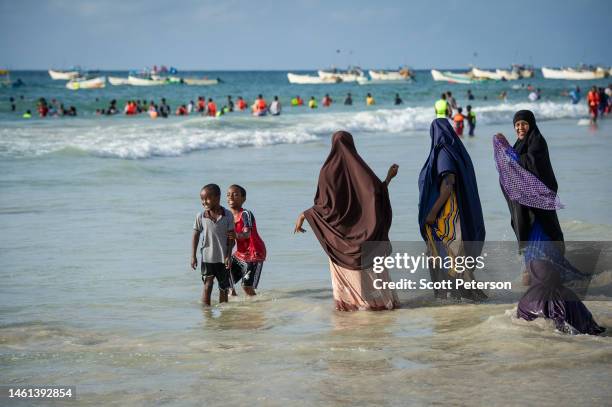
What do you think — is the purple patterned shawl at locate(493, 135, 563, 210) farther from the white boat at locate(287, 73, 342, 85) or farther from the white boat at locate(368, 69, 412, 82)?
the white boat at locate(368, 69, 412, 82)

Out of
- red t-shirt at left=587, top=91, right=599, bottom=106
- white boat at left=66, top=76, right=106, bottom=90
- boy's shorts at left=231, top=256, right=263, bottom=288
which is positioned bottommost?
boy's shorts at left=231, top=256, right=263, bottom=288

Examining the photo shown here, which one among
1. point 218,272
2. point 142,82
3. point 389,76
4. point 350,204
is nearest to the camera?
point 350,204

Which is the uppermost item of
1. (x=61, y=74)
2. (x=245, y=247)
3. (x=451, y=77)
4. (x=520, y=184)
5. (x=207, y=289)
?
(x=61, y=74)

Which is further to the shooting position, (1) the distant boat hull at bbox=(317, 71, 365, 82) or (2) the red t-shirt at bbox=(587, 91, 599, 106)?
(1) the distant boat hull at bbox=(317, 71, 365, 82)

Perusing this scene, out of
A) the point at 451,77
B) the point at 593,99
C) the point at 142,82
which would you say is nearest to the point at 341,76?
the point at 451,77

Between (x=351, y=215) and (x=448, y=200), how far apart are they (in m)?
0.74

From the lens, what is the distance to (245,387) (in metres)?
4.70

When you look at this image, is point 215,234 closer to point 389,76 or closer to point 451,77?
point 389,76

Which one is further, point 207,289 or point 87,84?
point 87,84

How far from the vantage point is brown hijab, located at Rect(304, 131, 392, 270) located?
244 inches

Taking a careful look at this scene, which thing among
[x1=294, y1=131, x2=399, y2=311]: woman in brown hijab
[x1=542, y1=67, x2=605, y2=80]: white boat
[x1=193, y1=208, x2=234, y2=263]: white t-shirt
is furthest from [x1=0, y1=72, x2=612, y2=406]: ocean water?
[x1=542, y1=67, x2=605, y2=80]: white boat

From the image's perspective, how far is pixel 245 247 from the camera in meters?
7.00

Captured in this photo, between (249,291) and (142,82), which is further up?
(142,82)

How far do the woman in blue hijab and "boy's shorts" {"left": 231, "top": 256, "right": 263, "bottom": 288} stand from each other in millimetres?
1380
